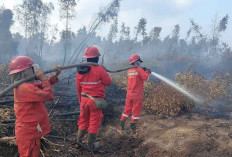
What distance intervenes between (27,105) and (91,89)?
1533mm

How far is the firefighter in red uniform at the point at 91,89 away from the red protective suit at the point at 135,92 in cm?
158

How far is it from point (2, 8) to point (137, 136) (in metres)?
37.6

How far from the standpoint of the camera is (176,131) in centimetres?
516

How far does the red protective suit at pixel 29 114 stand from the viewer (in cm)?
281

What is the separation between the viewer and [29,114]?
114 inches

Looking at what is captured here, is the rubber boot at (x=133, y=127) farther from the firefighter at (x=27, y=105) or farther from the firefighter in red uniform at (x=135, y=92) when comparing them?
the firefighter at (x=27, y=105)

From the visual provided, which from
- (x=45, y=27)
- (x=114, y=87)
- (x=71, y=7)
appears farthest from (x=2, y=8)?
(x=114, y=87)

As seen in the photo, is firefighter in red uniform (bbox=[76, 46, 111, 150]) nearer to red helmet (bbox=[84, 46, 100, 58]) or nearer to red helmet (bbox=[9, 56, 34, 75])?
red helmet (bbox=[84, 46, 100, 58])

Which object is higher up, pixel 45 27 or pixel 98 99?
pixel 45 27

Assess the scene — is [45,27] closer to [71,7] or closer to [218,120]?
[71,7]

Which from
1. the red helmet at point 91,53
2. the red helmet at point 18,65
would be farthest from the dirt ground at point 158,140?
the red helmet at point 91,53

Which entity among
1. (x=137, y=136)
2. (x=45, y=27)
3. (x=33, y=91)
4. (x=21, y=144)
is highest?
(x=45, y=27)

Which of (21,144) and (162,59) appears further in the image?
(162,59)

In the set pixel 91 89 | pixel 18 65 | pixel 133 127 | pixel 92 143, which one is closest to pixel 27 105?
pixel 18 65
